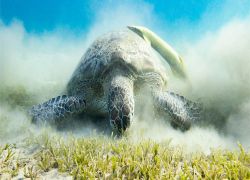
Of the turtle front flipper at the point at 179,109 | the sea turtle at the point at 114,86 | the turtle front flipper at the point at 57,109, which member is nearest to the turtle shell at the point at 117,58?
the sea turtle at the point at 114,86

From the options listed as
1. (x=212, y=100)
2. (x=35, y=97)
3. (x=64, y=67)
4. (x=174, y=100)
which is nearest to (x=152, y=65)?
(x=174, y=100)

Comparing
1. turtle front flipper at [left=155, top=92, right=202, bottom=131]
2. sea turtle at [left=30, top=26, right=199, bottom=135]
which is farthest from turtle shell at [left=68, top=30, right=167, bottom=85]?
turtle front flipper at [left=155, top=92, right=202, bottom=131]

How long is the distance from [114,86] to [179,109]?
4.82 ft

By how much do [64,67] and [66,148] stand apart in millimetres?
9371

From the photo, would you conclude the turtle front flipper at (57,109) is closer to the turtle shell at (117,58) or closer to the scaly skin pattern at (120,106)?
the turtle shell at (117,58)

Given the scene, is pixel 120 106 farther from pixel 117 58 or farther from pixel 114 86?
pixel 117 58

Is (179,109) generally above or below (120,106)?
above

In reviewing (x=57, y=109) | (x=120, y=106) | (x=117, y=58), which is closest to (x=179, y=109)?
(x=120, y=106)

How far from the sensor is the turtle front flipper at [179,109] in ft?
19.8

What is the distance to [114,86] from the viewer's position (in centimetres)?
582

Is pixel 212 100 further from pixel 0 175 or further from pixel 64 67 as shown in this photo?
pixel 64 67

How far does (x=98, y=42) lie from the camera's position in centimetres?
773

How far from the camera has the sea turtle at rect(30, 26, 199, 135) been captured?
19.9 feet

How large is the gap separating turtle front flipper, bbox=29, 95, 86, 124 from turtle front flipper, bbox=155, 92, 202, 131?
1774 mm
